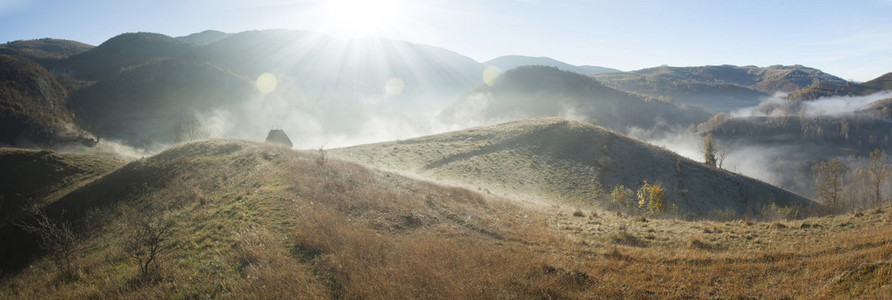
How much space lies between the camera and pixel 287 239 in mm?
12078

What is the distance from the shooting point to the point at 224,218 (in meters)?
14.9

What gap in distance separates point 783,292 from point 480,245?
895 cm

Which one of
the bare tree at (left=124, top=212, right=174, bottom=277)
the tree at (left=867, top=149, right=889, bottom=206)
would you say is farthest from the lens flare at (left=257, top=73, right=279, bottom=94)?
the tree at (left=867, top=149, right=889, bottom=206)

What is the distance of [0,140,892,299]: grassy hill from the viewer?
9.10 m

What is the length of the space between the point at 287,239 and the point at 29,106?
120 meters

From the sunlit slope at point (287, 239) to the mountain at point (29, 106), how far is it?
250 ft

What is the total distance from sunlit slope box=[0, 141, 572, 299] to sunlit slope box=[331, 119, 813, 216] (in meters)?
24.4

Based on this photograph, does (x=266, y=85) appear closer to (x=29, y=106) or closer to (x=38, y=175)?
(x=29, y=106)

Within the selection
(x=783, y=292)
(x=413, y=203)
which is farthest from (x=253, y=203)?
(x=783, y=292)

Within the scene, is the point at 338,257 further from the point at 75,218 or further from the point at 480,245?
the point at 75,218

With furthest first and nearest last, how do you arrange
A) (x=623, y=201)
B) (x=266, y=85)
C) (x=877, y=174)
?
1. (x=266, y=85)
2. (x=877, y=174)
3. (x=623, y=201)

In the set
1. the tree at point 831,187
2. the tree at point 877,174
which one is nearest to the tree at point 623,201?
the tree at point 877,174

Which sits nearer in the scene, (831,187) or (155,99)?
(831,187)

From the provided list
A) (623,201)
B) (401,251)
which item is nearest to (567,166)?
(623,201)
